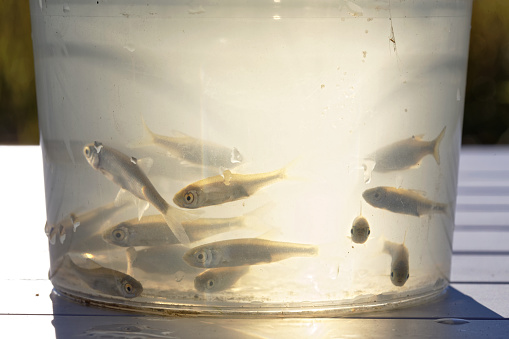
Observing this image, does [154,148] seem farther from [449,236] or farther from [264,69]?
[449,236]

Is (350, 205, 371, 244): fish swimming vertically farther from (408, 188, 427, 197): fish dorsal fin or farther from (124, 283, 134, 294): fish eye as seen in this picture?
(124, 283, 134, 294): fish eye

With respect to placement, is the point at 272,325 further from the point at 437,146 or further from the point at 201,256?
the point at 437,146

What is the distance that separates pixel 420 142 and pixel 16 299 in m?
0.64

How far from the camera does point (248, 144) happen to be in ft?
3.46

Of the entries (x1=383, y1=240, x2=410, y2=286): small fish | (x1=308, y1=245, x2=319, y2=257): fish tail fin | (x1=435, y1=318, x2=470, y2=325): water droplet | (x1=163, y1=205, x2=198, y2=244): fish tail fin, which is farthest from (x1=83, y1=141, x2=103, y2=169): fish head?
(x1=435, y1=318, x2=470, y2=325): water droplet

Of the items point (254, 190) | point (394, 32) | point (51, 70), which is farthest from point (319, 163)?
point (51, 70)

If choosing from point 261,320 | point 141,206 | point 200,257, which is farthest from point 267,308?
point 141,206

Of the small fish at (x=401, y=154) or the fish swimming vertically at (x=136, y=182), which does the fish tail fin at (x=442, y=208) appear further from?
the fish swimming vertically at (x=136, y=182)

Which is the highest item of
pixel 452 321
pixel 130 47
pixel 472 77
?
pixel 472 77

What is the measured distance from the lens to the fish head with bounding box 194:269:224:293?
1.09m

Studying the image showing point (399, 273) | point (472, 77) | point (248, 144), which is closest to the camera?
point (248, 144)

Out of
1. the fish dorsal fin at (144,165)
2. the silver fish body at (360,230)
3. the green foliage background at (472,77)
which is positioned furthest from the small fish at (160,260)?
the green foliage background at (472,77)

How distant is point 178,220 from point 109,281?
0.16m

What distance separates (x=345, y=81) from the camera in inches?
41.9
